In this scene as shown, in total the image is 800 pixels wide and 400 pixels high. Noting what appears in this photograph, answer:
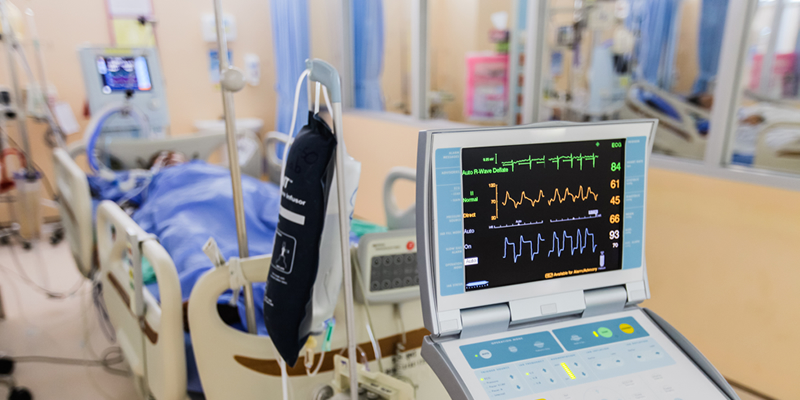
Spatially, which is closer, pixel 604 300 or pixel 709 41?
pixel 604 300

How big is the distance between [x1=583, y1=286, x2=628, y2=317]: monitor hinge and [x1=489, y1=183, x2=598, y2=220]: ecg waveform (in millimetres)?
161

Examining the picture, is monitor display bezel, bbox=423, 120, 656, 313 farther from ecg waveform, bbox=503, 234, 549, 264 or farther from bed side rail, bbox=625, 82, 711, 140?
bed side rail, bbox=625, 82, 711, 140

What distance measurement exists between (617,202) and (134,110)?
2923mm

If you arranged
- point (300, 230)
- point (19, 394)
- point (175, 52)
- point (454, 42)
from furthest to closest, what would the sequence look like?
point (175, 52), point (454, 42), point (19, 394), point (300, 230)

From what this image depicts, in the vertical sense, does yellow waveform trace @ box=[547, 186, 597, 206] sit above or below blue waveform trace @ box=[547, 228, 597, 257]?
above

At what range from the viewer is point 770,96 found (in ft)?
7.65

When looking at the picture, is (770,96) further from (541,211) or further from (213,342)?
(213,342)

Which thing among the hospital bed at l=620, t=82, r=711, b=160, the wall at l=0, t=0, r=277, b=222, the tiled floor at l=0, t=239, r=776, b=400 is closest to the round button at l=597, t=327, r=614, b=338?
the tiled floor at l=0, t=239, r=776, b=400

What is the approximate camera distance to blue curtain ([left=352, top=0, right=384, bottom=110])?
4.28 m

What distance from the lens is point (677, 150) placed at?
2.43 meters

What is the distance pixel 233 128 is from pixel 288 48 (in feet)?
11.3

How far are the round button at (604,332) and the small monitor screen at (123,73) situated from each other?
3.14 meters

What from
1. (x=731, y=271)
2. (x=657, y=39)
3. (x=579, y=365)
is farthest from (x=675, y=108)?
(x=579, y=365)

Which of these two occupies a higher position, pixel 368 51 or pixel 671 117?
pixel 368 51
